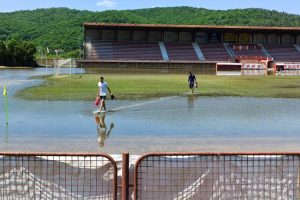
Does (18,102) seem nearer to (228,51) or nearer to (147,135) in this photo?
(147,135)

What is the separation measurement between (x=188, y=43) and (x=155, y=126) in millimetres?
69284

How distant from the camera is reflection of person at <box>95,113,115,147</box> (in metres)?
14.1

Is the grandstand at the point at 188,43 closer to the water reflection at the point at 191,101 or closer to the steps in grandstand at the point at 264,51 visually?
the steps in grandstand at the point at 264,51

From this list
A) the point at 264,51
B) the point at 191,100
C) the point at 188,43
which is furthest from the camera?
the point at 188,43

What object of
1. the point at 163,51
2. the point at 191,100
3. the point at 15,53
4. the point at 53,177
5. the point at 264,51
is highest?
the point at 53,177

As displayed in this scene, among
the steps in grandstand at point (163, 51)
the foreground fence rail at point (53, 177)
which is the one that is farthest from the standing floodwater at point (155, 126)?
the steps in grandstand at point (163, 51)

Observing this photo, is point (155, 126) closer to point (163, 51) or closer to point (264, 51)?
point (163, 51)

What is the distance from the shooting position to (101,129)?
15938 millimetres

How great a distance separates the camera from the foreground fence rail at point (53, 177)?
595 cm

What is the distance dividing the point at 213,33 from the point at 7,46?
46004 millimetres

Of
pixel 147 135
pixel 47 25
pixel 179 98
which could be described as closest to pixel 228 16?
pixel 47 25

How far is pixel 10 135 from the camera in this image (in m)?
14.7

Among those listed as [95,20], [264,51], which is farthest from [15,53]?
[95,20]

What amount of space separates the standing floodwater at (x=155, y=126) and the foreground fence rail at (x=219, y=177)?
612cm
